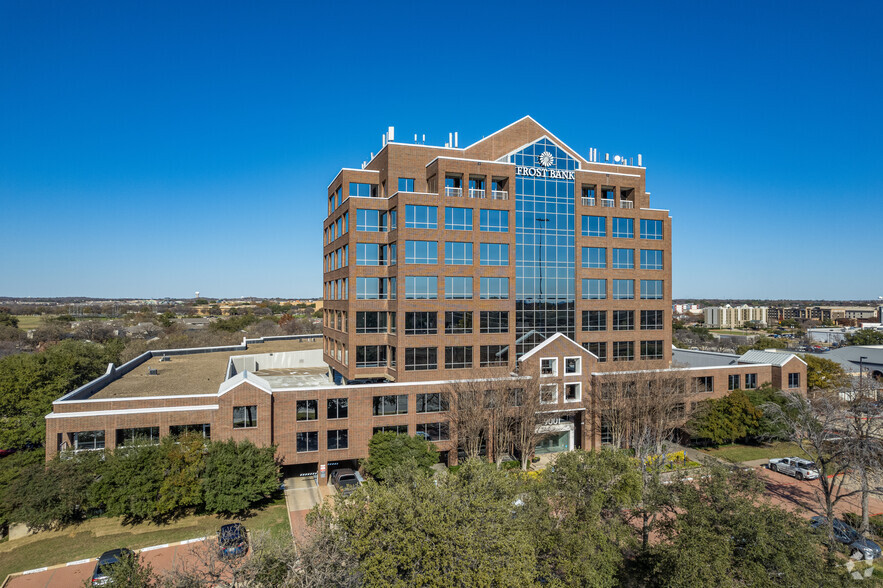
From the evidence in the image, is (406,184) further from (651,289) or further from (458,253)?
(651,289)

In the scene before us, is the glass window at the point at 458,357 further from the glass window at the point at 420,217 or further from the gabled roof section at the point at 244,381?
the gabled roof section at the point at 244,381

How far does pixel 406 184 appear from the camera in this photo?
159 feet

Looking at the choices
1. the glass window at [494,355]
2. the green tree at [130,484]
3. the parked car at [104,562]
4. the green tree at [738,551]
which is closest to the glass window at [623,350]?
the glass window at [494,355]

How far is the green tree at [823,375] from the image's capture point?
198ft

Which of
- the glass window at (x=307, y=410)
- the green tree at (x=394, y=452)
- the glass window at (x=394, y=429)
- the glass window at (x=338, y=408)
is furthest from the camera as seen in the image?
the glass window at (x=394, y=429)

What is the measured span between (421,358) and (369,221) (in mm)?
13822

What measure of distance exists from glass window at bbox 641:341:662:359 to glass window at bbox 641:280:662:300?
4.82 m

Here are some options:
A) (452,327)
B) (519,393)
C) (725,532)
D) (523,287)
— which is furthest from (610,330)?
(725,532)

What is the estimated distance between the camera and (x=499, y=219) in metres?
47.6

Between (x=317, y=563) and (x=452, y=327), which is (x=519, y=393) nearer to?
(x=452, y=327)

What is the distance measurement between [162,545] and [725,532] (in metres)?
30.0

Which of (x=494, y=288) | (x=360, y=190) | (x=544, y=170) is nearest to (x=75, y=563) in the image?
(x=494, y=288)

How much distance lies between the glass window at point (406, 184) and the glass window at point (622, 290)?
22.8m

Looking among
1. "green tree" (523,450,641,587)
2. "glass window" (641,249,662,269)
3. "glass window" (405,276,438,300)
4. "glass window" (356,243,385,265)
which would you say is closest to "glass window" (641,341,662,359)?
"glass window" (641,249,662,269)
